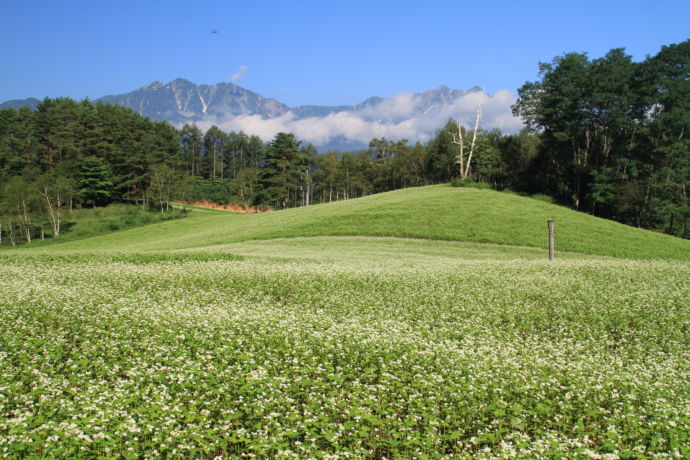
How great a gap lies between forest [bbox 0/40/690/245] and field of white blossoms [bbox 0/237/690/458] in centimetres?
5084

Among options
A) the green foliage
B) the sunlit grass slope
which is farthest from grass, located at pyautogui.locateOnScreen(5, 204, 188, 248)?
the sunlit grass slope

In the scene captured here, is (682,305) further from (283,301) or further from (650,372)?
(283,301)

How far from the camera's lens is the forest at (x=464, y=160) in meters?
55.7

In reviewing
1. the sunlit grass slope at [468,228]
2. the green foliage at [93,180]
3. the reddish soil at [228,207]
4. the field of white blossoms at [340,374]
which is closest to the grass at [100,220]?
the green foliage at [93,180]

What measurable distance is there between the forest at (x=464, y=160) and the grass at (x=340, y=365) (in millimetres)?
Answer: 46395

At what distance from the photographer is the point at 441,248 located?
3462 cm

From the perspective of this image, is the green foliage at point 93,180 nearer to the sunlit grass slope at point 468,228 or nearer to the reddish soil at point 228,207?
the reddish soil at point 228,207

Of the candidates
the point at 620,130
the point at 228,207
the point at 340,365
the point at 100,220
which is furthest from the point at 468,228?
the point at 228,207

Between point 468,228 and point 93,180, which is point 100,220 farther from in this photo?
point 468,228

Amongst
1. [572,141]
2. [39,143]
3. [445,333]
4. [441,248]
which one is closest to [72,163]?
[39,143]

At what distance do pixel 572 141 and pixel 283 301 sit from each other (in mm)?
65720

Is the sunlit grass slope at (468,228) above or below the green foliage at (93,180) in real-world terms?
below

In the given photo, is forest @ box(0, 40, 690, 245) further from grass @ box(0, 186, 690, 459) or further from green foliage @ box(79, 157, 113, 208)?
grass @ box(0, 186, 690, 459)

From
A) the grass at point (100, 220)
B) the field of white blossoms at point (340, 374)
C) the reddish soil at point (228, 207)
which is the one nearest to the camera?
the field of white blossoms at point (340, 374)
